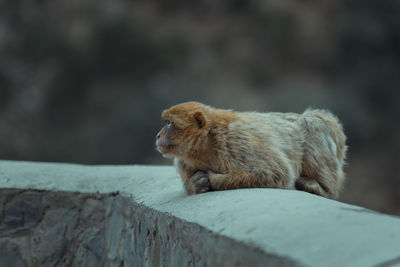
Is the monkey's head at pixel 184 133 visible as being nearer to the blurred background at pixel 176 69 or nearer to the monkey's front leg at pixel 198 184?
the monkey's front leg at pixel 198 184

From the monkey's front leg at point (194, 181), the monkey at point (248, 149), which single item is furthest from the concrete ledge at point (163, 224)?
the monkey at point (248, 149)

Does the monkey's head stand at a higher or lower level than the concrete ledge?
higher

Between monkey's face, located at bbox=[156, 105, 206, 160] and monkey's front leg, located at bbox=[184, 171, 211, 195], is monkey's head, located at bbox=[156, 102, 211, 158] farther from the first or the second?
monkey's front leg, located at bbox=[184, 171, 211, 195]

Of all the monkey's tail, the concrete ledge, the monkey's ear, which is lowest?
the concrete ledge

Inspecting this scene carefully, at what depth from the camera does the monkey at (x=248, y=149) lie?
3.55 m

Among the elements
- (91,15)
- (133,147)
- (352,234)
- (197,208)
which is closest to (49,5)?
(91,15)

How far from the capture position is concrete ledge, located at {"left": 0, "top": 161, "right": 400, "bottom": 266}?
2084mm

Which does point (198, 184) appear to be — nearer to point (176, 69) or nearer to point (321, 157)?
point (321, 157)

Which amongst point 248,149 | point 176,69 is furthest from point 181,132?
point 176,69

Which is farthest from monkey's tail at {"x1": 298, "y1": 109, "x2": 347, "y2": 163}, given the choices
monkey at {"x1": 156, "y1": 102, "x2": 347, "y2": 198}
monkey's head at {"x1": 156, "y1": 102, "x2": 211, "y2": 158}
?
monkey's head at {"x1": 156, "y1": 102, "x2": 211, "y2": 158}

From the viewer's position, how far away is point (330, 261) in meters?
1.91

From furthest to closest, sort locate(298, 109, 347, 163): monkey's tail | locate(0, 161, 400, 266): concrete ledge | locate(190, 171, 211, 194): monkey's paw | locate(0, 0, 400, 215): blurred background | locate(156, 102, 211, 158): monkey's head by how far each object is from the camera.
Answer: locate(0, 0, 400, 215): blurred background → locate(298, 109, 347, 163): monkey's tail → locate(156, 102, 211, 158): monkey's head → locate(190, 171, 211, 194): monkey's paw → locate(0, 161, 400, 266): concrete ledge

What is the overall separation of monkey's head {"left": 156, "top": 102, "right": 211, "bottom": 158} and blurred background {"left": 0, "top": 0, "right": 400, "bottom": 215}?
919 centimetres

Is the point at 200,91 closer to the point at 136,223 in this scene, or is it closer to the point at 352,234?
the point at 136,223
